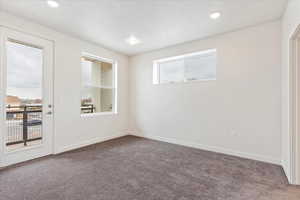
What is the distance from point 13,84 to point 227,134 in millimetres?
4289

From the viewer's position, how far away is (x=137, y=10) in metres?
2.39

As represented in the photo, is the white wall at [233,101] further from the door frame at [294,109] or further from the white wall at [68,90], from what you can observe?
the white wall at [68,90]

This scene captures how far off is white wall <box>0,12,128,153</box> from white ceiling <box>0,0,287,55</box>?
0.20 meters

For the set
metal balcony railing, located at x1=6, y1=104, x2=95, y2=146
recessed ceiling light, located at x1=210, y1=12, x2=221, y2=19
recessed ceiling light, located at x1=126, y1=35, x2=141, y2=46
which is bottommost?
metal balcony railing, located at x1=6, y1=104, x2=95, y2=146

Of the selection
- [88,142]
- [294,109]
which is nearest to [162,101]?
[88,142]

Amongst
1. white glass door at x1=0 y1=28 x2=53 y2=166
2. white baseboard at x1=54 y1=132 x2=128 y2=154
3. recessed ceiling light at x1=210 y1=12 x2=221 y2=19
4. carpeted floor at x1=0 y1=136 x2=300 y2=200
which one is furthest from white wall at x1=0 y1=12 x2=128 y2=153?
recessed ceiling light at x1=210 y1=12 x2=221 y2=19

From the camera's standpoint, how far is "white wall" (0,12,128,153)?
2.96 m

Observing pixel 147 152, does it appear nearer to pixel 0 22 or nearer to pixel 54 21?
pixel 54 21

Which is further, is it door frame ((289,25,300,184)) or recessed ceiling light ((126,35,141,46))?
recessed ceiling light ((126,35,141,46))

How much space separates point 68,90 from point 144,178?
8.33 ft

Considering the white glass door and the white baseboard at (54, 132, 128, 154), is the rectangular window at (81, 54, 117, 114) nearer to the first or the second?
the white baseboard at (54, 132, 128, 154)

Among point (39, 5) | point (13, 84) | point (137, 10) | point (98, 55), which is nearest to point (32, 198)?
point (13, 84)

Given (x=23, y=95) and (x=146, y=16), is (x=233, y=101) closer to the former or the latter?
(x=146, y=16)

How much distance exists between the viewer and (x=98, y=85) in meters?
4.20
